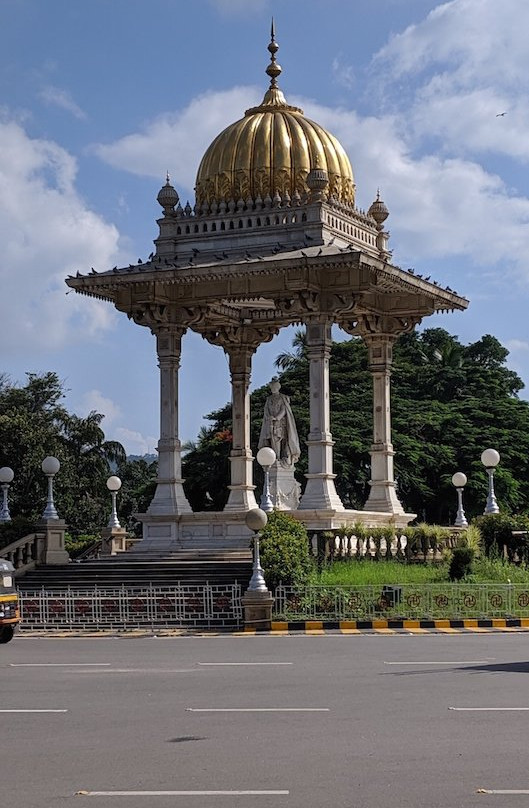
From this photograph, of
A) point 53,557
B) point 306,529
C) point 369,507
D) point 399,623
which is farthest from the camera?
point 369,507

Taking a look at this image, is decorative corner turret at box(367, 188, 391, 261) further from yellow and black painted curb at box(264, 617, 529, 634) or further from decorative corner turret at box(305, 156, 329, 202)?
yellow and black painted curb at box(264, 617, 529, 634)

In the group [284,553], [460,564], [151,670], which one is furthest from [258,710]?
[460,564]

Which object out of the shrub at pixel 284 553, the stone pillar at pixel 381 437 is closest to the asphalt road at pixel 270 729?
the shrub at pixel 284 553

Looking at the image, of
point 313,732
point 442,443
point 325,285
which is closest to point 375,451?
point 325,285

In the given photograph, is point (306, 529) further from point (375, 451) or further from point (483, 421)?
point (483, 421)

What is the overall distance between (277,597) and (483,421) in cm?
2993

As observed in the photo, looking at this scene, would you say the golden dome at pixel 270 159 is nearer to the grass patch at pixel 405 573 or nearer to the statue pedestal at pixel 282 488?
the statue pedestal at pixel 282 488

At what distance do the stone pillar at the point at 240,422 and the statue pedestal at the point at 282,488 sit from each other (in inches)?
47.8

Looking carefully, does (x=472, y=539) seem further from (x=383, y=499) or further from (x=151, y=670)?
(x=151, y=670)

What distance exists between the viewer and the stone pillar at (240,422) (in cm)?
3609

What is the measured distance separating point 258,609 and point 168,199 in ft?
40.8

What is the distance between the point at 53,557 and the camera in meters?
32.1

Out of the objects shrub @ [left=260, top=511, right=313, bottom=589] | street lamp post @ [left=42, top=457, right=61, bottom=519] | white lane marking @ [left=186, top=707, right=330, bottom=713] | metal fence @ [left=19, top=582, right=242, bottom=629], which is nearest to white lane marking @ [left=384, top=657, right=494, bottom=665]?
white lane marking @ [left=186, top=707, right=330, bottom=713]

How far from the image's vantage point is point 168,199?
3453 cm
